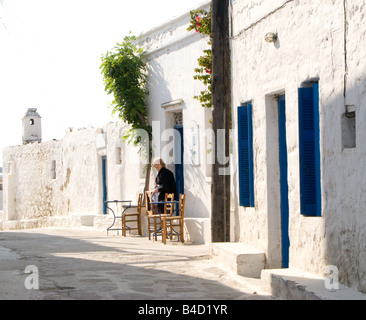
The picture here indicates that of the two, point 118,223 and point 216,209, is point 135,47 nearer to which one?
point 118,223

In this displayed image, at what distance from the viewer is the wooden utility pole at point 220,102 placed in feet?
28.8

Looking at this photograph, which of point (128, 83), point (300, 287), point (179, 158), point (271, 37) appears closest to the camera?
point (300, 287)

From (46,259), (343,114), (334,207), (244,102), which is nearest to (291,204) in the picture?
(334,207)

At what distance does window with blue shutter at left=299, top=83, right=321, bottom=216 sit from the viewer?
20.0ft

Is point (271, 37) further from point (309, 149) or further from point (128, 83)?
point (128, 83)

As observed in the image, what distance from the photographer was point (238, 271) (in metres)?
7.35

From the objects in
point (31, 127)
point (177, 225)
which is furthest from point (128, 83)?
point (31, 127)

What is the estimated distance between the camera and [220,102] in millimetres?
8766

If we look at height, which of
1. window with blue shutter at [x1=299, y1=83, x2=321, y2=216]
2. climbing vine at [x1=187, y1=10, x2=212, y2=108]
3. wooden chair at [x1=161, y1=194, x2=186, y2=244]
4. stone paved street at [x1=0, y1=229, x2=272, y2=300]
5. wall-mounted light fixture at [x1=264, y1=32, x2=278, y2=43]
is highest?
climbing vine at [x1=187, y1=10, x2=212, y2=108]

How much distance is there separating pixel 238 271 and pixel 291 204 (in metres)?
1.18

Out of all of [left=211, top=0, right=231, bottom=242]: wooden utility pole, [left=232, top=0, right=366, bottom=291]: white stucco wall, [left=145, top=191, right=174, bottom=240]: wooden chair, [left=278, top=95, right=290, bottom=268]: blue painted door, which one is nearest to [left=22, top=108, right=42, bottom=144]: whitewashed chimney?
[left=145, top=191, right=174, bottom=240]: wooden chair

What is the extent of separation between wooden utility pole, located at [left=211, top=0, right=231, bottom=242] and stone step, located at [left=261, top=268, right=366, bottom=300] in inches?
92.7

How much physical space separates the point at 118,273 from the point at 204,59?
4.90 meters

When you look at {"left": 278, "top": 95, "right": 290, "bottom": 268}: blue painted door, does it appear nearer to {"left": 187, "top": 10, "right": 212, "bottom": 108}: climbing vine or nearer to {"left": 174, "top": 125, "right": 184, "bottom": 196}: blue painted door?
{"left": 187, "top": 10, "right": 212, "bottom": 108}: climbing vine
